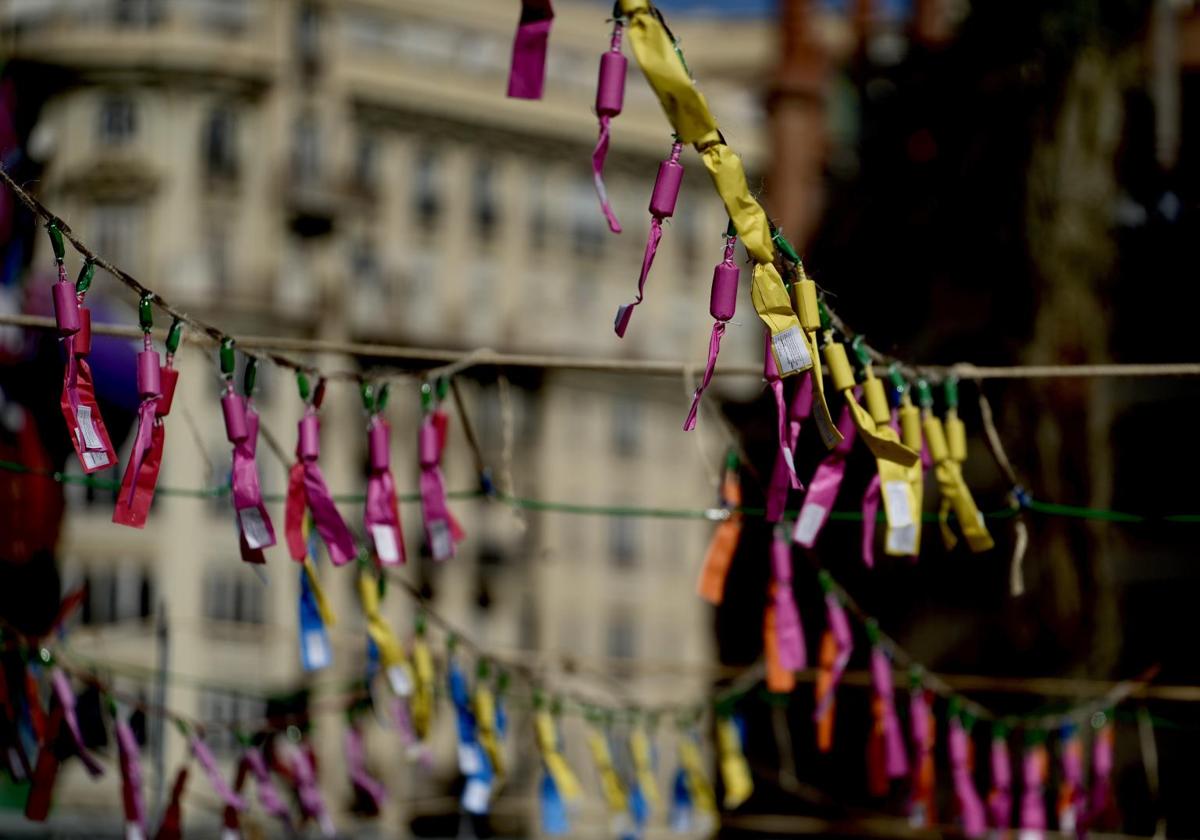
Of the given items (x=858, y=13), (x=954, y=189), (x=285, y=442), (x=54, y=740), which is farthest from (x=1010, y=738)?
(x=285, y=442)

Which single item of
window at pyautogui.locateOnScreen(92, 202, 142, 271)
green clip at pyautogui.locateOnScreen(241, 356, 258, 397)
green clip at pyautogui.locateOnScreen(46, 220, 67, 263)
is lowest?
green clip at pyautogui.locateOnScreen(241, 356, 258, 397)

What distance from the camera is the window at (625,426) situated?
4622 cm

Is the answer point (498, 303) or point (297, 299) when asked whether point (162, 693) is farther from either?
point (498, 303)

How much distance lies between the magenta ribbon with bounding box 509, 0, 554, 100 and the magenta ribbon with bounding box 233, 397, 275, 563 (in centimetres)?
174

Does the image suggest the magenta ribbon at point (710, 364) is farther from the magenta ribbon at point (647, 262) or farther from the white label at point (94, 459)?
the white label at point (94, 459)

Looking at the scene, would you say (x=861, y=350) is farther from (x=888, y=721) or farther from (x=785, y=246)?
(x=888, y=721)

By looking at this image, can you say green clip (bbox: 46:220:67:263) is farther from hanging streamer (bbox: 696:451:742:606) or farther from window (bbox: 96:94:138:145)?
window (bbox: 96:94:138:145)

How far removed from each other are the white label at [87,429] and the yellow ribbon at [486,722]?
13.9 feet

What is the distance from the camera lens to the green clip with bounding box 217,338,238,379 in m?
6.35

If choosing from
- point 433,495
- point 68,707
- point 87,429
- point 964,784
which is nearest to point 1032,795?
point 964,784

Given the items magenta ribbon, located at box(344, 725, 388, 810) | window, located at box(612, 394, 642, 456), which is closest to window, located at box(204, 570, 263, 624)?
window, located at box(612, 394, 642, 456)

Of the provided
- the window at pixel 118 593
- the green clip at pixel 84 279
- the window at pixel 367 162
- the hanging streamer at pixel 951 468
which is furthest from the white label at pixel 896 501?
the window at pixel 367 162

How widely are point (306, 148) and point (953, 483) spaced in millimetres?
37118

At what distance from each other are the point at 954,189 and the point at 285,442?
1678 centimetres
